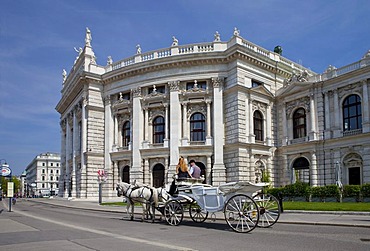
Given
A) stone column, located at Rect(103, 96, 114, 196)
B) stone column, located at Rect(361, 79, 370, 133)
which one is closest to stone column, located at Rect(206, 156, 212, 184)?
stone column, located at Rect(103, 96, 114, 196)

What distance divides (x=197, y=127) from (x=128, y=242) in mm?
28605

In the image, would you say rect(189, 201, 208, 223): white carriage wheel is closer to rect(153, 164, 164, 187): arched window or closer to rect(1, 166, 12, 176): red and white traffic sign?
rect(1, 166, 12, 176): red and white traffic sign

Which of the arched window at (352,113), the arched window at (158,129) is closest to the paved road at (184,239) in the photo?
the arched window at (352,113)

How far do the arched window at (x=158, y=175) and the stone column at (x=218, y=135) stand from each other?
6.07 meters

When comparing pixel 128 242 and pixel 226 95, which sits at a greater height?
pixel 226 95

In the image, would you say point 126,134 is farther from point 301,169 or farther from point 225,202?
point 225,202

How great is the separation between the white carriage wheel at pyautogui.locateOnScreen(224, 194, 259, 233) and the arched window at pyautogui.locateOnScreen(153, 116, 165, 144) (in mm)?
27510

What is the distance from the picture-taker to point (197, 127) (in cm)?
3909

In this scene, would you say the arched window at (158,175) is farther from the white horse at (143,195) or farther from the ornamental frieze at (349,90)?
the white horse at (143,195)

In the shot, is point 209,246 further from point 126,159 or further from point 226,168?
point 126,159

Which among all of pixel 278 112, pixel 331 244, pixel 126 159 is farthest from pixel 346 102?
pixel 331 244

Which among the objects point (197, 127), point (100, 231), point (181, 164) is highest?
point (197, 127)

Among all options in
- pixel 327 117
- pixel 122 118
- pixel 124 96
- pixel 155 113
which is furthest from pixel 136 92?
pixel 327 117

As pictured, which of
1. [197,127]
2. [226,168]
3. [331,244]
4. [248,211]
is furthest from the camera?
[197,127]
